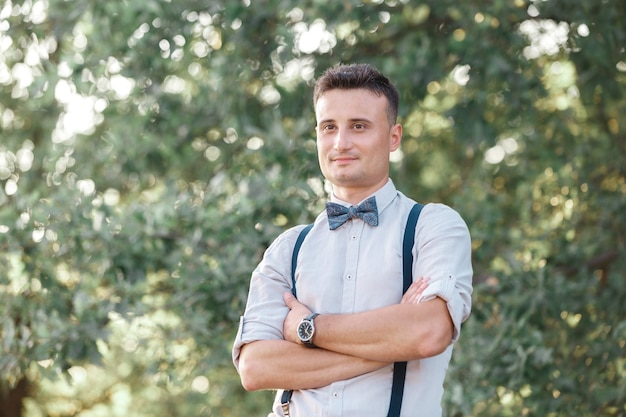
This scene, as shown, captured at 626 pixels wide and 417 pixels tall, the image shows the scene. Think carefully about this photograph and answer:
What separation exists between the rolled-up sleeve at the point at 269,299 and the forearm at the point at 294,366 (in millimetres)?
39

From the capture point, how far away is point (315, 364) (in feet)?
7.54

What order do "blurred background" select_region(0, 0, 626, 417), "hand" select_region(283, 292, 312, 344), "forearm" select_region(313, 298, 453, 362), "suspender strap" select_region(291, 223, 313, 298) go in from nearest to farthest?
"forearm" select_region(313, 298, 453, 362) → "hand" select_region(283, 292, 312, 344) → "suspender strap" select_region(291, 223, 313, 298) → "blurred background" select_region(0, 0, 626, 417)

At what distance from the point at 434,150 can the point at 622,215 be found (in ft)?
7.39

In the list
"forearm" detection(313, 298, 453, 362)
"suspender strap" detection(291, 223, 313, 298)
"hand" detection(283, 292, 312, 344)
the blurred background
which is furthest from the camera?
the blurred background

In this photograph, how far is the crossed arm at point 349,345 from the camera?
221 centimetres

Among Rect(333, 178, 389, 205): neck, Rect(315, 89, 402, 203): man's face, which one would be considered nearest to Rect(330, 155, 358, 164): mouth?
Rect(315, 89, 402, 203): man's face

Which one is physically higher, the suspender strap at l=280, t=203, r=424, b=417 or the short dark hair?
the short dark hair

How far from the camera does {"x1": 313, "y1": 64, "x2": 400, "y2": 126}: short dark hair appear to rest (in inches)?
94.7

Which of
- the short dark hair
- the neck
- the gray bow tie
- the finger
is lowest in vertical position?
the finger

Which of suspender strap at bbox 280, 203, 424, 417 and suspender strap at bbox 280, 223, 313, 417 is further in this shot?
suspender strap at bbox 280, 223, 313, 417

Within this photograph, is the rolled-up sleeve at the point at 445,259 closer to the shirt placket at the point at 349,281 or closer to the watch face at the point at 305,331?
the shirt placket at the point at 349,281

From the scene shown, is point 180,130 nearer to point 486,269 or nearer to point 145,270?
point 145,270

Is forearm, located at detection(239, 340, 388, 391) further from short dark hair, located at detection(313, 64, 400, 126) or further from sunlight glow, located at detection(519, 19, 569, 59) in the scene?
sunlight glow, located at detection(519, 19, 569, 59)

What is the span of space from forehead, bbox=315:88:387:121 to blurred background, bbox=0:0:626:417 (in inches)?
84.1
